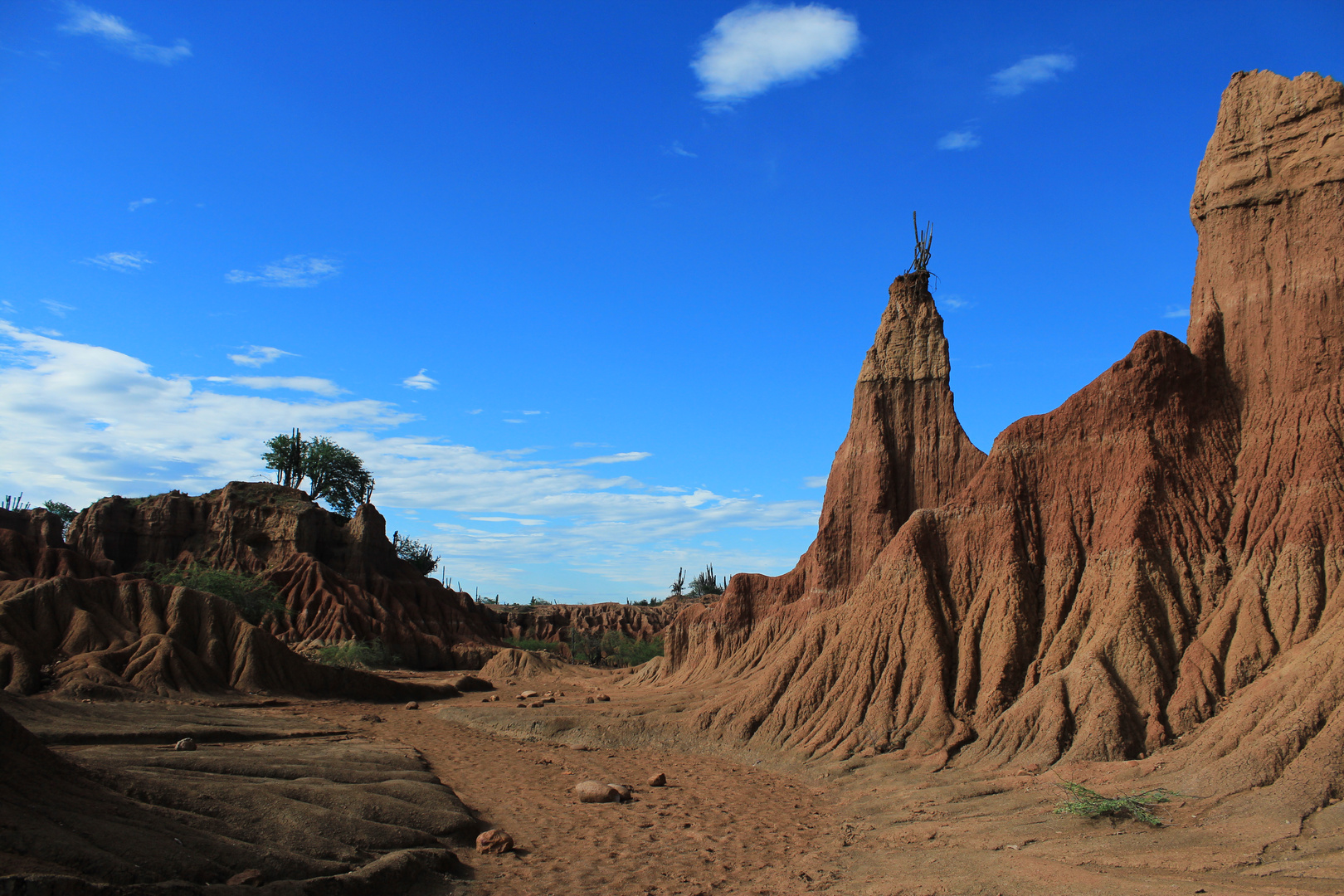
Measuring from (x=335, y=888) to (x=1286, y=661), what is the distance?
637 inches

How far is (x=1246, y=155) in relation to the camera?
19969 millimetres

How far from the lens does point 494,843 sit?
41.6ft

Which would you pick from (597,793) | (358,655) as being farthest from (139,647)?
(597,793)

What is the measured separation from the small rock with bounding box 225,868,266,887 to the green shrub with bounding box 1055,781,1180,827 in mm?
11507

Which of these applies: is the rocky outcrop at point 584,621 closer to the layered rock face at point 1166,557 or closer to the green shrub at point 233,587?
the green shrub at point 233,587

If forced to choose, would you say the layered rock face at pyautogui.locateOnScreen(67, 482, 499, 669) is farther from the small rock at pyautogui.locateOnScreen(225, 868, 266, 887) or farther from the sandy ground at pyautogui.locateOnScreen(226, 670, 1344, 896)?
the small rock at pyautogui.locateOnScreen(225, 868, 266, 887)

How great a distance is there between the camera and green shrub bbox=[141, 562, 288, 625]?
4378 centimetres

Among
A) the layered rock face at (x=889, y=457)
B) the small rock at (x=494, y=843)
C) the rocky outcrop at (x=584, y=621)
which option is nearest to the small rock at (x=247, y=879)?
the small rock at (x=494, y=843)

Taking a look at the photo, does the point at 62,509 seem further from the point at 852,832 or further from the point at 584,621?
the point at 852,832

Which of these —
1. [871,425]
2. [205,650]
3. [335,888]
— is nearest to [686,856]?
[335,888]

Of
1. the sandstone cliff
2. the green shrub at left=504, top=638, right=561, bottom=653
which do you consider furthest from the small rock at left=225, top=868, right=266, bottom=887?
the green shrub at left=504, top=638, right=561, bottom=653

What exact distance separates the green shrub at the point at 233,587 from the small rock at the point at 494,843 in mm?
35172

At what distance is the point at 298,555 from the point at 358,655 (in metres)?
12.2

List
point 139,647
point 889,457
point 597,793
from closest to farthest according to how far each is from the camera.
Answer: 1. point 597,793
2. point 889,457
3. point 139,647
